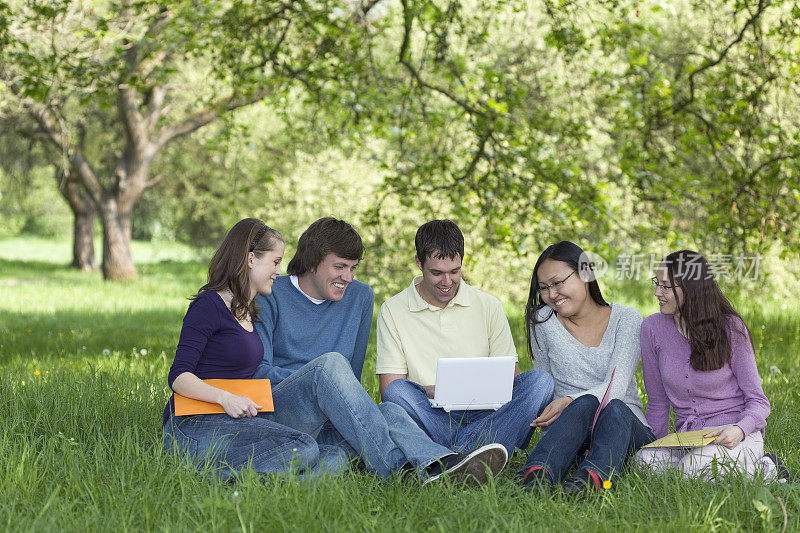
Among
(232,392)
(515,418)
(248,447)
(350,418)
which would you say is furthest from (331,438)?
(515,418)

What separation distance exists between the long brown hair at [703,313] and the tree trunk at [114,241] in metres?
13.6

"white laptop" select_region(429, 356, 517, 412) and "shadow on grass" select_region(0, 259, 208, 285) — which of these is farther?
"shadow on grass" select_region(0, 259, 208, 285)

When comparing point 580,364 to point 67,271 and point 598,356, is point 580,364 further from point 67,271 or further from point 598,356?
point 67,271

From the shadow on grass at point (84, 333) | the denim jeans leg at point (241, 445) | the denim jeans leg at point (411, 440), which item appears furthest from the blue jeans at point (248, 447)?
the shadow on grass at point (84, 333)

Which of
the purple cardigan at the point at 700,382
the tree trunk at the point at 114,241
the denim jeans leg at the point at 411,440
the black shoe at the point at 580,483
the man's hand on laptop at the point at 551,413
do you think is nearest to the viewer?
the black shoe at the point at 580,483

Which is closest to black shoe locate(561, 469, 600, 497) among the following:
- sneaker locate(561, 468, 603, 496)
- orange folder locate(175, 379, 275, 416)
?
sneaker locate(561, 468, 603, 496)

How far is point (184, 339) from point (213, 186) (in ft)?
59.7

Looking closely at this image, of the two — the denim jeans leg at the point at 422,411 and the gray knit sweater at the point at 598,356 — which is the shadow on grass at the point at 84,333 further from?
the gray knit sweater at the point at 598,356

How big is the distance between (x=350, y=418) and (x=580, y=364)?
1272mm

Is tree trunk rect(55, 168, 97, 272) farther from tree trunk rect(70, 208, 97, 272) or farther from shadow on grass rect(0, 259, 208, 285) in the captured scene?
shadow on grass rect(0, 259, 208, 285)

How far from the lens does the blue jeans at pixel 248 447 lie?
341cm

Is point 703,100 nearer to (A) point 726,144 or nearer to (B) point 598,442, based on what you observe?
(A) point 726,144

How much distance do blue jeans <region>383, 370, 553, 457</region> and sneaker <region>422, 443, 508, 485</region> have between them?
1.41 feet

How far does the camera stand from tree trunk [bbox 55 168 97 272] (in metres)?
18.8
